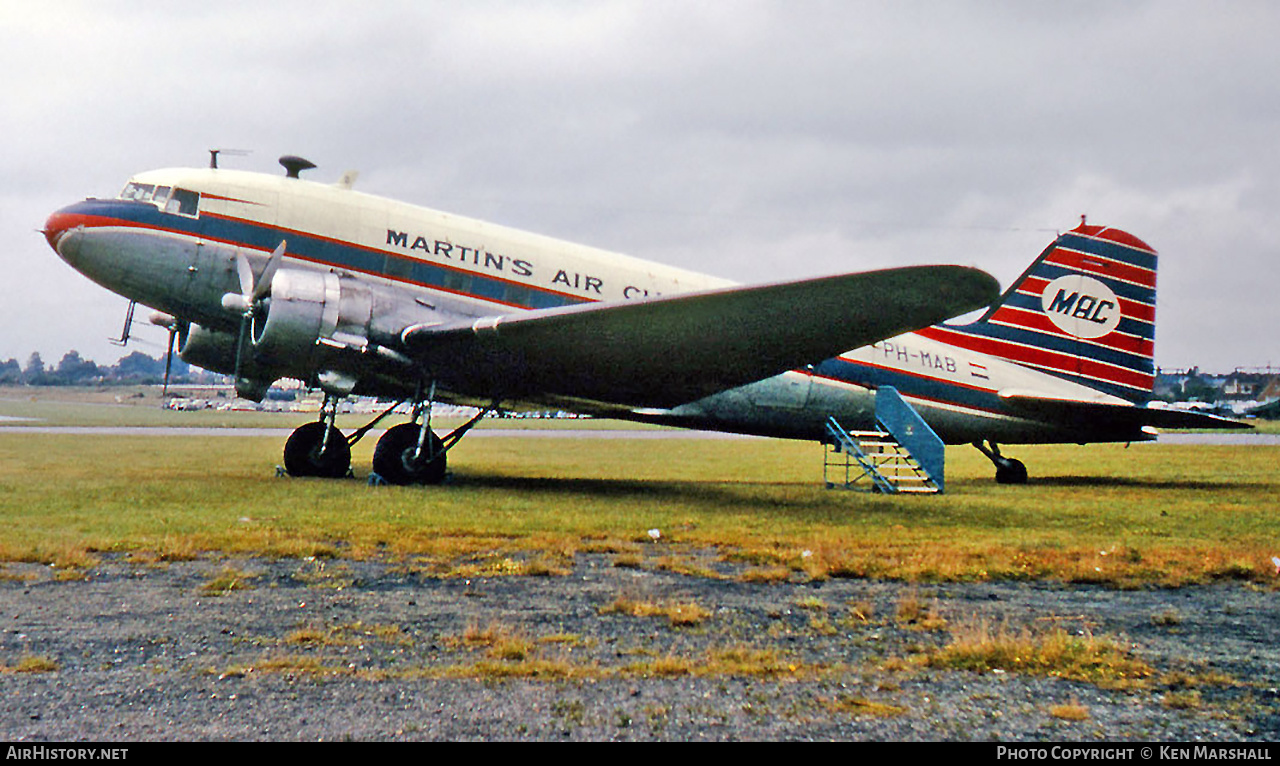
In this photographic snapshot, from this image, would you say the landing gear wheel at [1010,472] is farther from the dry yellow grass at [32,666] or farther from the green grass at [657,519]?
the dry yellow grass at [32,666]

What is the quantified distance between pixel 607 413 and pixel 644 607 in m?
11.1

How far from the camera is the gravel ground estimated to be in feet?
11.8

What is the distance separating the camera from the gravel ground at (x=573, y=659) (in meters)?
3.60

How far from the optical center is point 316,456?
16.1 m

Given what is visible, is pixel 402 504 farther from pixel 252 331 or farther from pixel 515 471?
pixel 515 471

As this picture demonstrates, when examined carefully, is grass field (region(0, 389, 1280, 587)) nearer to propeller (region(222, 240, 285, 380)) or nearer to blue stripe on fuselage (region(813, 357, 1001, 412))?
blue stripe on fuselage (region(813, 357, 1001, 412))

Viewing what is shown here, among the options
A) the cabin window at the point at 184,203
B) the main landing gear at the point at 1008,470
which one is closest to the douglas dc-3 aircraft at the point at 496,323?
the cabin window at the point at 184,203

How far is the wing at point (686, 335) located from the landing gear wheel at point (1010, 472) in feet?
23.3

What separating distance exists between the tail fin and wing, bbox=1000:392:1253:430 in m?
0.96

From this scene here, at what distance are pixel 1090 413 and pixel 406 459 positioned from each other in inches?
502

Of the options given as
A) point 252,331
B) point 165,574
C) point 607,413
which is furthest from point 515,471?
point 165,574

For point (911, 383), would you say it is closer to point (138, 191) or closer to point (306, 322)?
point (306, 322)

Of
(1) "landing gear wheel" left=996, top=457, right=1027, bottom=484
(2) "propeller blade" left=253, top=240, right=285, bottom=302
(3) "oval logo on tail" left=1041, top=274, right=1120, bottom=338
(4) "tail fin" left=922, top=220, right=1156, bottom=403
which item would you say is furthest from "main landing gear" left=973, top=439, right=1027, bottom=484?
(2) "propeller blade" left=253, top=240, right=285, bottom=302

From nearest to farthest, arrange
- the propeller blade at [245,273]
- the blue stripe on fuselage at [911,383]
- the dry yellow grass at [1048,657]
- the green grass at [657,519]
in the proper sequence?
1. the dry yellow grass at [1048,657]
2. the green grass at [657,519]
3. the propeller blade at [245,273]
4. the blue stripe on fuselage at [911,383]
